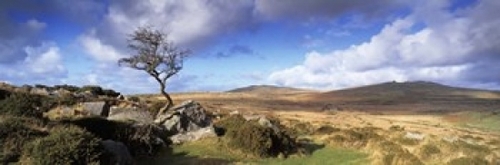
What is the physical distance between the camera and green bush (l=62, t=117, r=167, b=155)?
2447 cm

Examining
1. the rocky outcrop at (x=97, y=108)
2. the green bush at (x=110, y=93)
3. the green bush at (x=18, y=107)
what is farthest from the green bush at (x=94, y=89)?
the green bush at (x=18, y=107)

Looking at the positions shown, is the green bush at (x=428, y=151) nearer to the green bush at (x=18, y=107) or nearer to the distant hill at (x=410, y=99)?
the green bush at (x=18, y=107)

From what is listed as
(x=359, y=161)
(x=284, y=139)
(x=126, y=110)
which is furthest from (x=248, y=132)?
(x=126, y=110)

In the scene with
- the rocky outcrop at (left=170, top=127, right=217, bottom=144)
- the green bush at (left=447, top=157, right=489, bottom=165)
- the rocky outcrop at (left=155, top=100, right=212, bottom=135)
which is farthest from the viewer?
the rocky outcrop at (left=155, top=100, right=212, bottom=135)

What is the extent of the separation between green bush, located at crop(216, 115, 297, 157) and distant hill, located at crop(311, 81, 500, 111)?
88.2 meters

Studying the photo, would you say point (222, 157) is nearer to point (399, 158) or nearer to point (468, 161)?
point (399, 158)

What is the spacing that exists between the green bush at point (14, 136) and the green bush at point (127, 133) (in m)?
3.42

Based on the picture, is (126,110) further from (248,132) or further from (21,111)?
(248,132)

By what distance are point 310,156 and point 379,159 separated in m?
4.51

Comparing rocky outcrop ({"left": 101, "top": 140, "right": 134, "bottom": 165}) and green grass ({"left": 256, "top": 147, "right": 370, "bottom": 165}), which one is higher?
rocky outcrop ({"left": 101, "top": 140, "right": 134, "bottom": 165})

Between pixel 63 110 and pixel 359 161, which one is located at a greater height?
pixel 63 110

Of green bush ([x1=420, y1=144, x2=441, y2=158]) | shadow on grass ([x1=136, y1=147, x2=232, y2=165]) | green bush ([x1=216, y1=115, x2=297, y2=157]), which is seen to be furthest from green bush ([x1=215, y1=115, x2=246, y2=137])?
green bush ([x1=420, y1=144, x2=441, y2=158])

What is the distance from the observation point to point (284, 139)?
26734mm

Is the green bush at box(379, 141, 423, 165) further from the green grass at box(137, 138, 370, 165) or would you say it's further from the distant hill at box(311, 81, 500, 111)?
the distant hill at box(311, 81, 500, 111)
